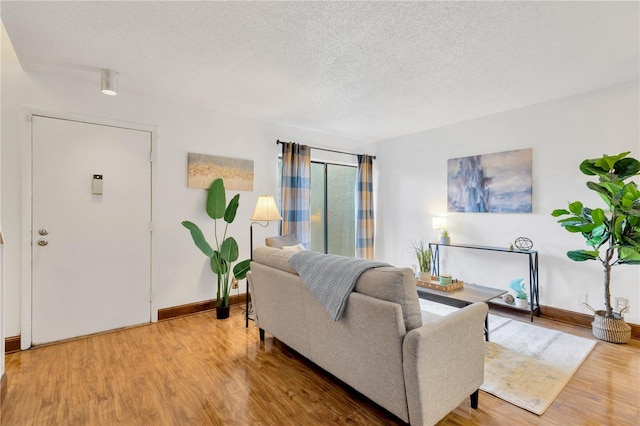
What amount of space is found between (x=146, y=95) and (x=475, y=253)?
4482 mm

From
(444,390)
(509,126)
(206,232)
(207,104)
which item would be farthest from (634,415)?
(207,104)

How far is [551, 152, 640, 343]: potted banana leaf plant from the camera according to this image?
2.64 metres

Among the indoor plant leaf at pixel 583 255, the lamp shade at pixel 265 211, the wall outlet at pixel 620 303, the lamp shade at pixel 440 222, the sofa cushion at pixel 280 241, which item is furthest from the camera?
the lamp shade at pixel 440 222

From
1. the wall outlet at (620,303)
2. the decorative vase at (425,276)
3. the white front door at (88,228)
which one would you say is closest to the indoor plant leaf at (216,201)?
the white front door at (88,228)

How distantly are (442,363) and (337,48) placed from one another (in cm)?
223

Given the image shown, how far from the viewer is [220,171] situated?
3.80 m

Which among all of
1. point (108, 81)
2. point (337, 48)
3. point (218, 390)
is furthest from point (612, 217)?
point (108, 81)

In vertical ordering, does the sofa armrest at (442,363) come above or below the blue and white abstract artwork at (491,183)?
below

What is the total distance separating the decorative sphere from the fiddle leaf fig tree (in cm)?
62

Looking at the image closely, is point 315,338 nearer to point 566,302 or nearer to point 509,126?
point 566,302

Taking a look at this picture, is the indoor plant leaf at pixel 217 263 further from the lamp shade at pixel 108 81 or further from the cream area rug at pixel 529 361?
the cream area rug at pixel 529 361

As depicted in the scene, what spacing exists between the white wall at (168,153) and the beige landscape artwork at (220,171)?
0.07m

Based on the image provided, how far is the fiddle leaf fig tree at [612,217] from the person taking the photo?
2.63m

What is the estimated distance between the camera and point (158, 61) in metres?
2.55
